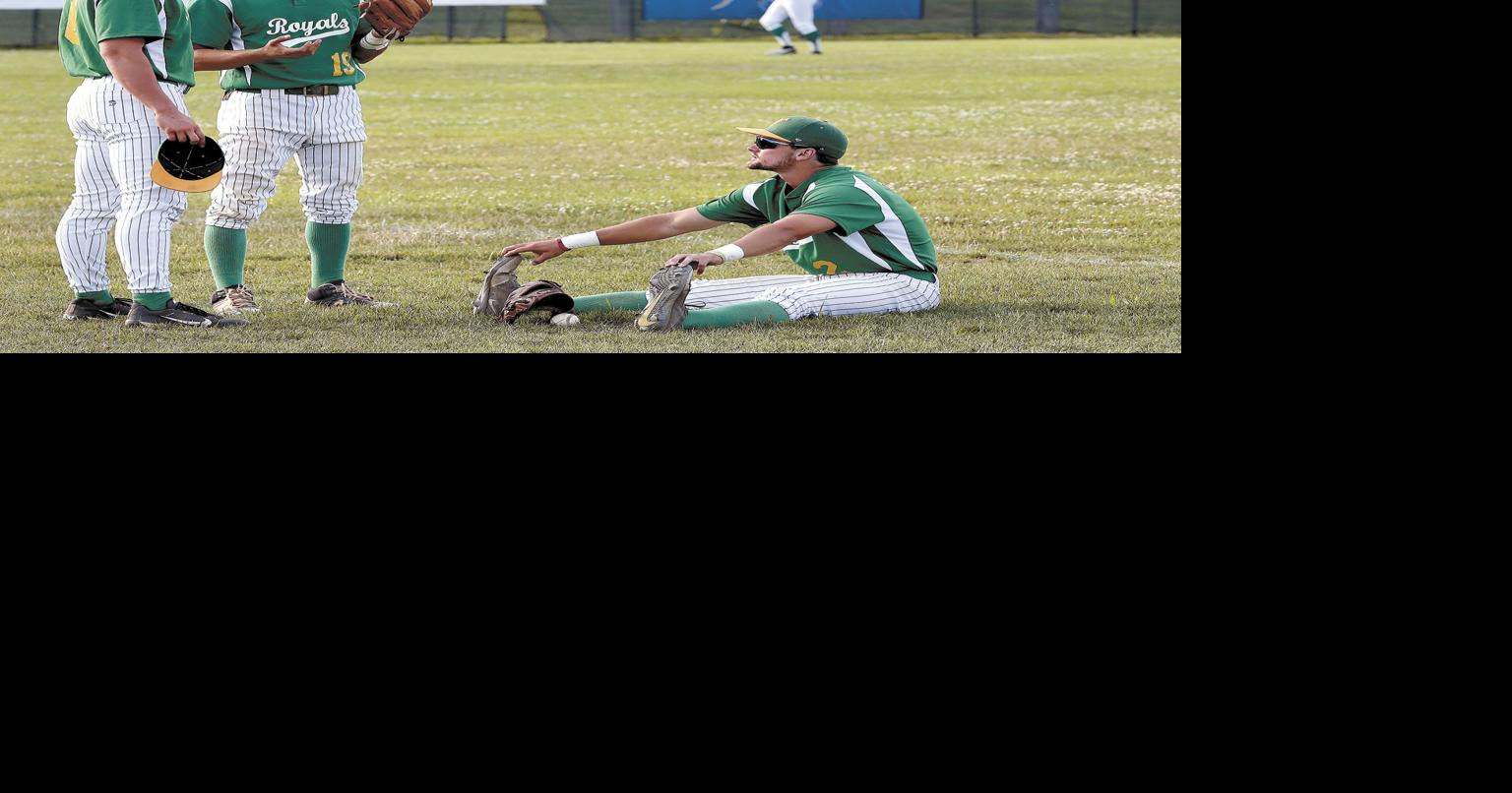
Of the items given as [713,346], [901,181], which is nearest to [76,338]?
[713,346]

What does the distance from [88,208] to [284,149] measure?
0.74 m

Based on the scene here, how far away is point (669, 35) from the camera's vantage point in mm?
29641

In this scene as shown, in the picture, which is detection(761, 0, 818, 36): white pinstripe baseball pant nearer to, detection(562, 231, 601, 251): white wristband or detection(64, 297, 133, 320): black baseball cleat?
detection(562, 231, 601, 251): white wristband

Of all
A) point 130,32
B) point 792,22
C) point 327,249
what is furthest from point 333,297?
point 792,22

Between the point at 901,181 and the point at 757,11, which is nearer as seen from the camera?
the point at 901,181

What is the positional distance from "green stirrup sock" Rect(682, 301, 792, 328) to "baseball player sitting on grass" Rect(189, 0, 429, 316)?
161cm

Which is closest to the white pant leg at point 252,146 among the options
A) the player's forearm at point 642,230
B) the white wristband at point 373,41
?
the white wristband at point 373,41

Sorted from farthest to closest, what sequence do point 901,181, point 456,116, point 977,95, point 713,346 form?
point 977,95, point 456,116, point 901,181, point 713,346

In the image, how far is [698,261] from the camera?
5.73m

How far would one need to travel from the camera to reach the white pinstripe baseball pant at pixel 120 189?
227 inches

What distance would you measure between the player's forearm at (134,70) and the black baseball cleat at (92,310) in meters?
0.91

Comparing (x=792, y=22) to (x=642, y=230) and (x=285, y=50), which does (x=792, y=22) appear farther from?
(x=285, y=50)

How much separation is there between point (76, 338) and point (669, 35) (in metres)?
24.6

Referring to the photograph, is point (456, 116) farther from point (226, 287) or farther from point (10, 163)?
point (226, 287)
